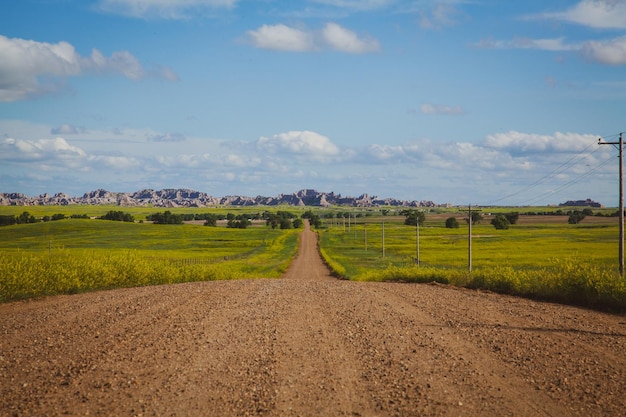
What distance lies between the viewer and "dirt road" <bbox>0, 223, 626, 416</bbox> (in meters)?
9.88

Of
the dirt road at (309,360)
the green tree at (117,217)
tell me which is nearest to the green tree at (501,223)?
the green tree at (117,217)

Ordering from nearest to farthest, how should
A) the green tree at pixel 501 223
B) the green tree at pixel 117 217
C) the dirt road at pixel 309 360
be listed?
the dirt road at pixel 309 360 → the green tree at pixel 501 223 → the green tree at pixel 117 217

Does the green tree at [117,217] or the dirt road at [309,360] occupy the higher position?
the green tree at [117,217]

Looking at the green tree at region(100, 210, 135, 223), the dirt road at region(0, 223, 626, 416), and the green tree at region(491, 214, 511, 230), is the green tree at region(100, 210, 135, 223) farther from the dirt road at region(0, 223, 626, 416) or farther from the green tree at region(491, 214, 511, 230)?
the dirt road at region(0, 223, 626, 416)

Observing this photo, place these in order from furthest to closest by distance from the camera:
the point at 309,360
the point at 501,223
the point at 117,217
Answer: the point at 117,217
the point at 501,223
the point at 309,360

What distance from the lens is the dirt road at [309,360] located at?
9883 mm

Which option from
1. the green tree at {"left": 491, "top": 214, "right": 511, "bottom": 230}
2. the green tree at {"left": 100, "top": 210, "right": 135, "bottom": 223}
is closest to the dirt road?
the green tree at {"left": 491, "top": 214, "right": 511, "bottom": 230}

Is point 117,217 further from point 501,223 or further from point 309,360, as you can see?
point 309,360

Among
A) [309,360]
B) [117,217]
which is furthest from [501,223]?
[309,360]

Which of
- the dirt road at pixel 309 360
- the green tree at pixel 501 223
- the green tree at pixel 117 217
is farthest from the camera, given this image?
the green tree at pixel 117 217

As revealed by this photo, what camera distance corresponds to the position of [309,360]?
12.8 meters

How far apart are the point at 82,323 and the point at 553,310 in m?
16.0

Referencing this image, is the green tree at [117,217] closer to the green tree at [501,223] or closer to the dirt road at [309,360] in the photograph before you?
the green tree at [501,223]

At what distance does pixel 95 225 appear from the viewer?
13525 centimetres
